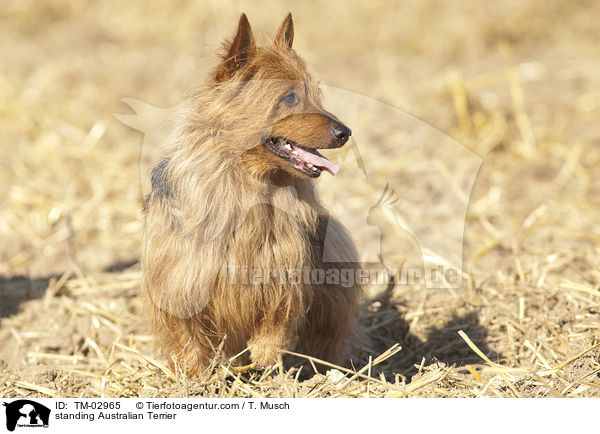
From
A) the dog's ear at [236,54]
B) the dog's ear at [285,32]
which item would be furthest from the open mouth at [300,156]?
the dog's ear at [285,32]

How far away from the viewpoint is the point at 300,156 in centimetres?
357

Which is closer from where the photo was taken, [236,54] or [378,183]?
[236,54]

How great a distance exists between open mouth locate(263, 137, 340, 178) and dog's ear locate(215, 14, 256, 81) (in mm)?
419

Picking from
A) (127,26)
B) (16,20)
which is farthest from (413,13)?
(16,20)

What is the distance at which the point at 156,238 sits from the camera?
3695 millimetres

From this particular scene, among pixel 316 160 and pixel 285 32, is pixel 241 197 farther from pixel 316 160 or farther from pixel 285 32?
pixel 285 32

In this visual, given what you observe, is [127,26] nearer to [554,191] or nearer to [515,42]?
[515,42]

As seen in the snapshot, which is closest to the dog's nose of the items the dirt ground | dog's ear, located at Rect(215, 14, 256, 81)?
dog's ear, located at Rect(215, 14, 256, 81)

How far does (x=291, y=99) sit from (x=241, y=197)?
1.94ft
